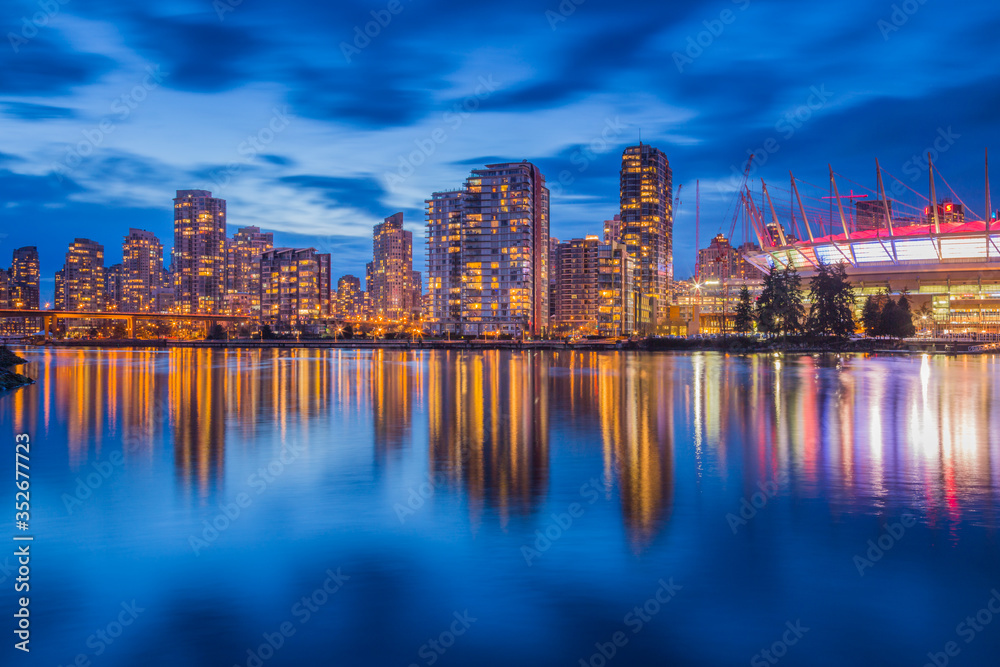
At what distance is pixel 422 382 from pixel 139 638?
116 feet

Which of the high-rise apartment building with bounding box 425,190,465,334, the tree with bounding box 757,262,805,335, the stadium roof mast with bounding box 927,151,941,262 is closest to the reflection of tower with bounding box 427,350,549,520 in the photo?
the tree with bounding box 757,262,805,335

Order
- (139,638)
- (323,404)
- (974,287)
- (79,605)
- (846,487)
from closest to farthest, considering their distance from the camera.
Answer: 1. (139,638)
2. (79,605)
3. (846,487)
4. (323,404)
5. (974,287)

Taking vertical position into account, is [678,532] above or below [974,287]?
below

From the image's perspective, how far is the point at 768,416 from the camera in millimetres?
24266

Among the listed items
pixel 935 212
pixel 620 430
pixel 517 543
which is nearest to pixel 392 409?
pixel 620 430

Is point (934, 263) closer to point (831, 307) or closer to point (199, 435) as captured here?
point (831, 307)

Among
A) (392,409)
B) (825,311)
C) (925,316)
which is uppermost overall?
(925,316)

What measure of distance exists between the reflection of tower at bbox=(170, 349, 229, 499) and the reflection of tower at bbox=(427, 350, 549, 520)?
508cm

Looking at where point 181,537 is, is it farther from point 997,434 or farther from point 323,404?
point 997,434

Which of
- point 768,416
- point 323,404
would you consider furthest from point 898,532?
point 323,404

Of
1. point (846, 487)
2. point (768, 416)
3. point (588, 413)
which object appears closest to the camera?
point (846, 487)

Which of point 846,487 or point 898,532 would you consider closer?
point 898,532

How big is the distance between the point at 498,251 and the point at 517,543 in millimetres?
159657

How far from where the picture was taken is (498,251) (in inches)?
6614
